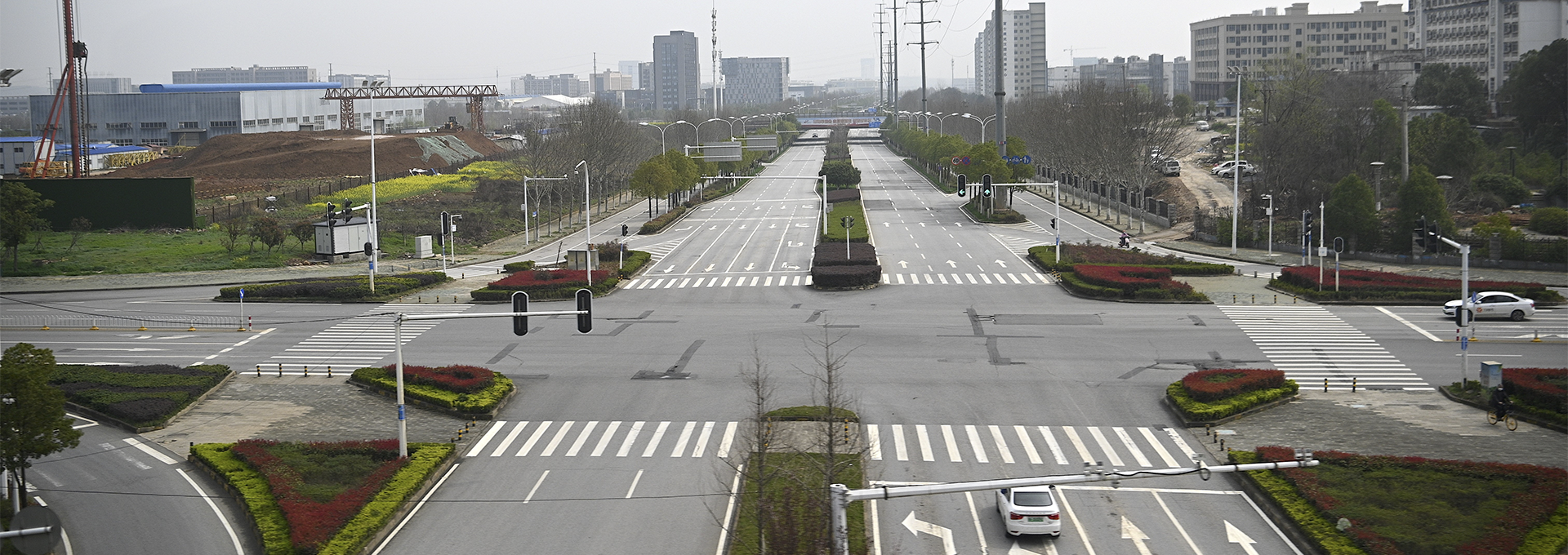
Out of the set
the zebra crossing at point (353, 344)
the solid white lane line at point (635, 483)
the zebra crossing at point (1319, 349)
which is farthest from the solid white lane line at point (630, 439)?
the zebra crossing at point (1319, 349)

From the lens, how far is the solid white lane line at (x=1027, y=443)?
2822cm

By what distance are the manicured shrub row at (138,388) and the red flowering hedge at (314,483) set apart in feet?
16.9

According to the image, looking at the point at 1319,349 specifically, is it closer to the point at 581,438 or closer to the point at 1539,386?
the point at 1539,386

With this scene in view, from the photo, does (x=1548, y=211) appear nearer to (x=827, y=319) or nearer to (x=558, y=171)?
(x=827, y=319)

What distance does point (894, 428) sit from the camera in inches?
1222

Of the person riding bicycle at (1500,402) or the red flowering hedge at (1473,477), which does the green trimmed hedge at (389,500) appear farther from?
the person riding bicycle at (1500,402)

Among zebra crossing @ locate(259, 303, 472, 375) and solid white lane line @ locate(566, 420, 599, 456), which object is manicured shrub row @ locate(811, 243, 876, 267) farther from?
solid white lane line @ locate(566, 420, 599, 456)

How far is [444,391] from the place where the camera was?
113 ft

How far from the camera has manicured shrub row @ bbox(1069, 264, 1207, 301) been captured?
48344mm

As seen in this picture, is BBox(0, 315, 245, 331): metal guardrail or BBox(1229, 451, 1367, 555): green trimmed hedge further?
BBox(0, 315, 245, 331): metal guardrail

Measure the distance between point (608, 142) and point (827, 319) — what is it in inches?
2146

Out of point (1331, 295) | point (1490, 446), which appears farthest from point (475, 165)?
point (1490, 446)

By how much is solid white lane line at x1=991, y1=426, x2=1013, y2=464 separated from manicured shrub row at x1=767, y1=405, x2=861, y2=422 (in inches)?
146

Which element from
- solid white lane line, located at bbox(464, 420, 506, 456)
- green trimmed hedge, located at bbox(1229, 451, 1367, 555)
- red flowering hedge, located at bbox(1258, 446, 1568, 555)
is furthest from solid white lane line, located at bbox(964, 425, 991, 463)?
solid white lane line, located at bbox(464, 420, 506, 456)
